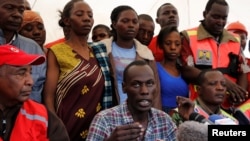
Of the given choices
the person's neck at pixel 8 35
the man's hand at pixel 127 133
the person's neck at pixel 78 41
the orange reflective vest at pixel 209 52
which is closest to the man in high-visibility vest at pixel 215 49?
the orange reflective vest at pixel 209 52

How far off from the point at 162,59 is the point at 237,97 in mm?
721

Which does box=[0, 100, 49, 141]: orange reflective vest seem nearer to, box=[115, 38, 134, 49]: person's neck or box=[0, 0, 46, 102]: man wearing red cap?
box=[0, 0, 46, 102]: man wearing red cap

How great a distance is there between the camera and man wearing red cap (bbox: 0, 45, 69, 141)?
257cm

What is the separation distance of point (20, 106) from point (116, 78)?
1.08 metres

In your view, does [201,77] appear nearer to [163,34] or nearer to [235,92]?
[235,92]

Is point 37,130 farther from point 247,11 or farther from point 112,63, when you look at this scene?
point 247,11

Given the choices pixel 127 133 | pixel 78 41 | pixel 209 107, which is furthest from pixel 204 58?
pixel 127 133

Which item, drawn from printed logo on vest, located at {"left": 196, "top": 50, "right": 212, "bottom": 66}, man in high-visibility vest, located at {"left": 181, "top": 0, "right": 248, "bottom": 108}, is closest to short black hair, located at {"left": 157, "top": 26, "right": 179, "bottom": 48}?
man in high-visibility vest, located at {"left": 181, "top": 0, "right": 248, "bottom": 108}

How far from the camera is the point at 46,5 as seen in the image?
6832 mm

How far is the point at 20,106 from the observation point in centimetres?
264

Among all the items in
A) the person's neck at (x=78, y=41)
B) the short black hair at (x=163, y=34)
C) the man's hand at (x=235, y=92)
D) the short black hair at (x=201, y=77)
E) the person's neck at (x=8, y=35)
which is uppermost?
the person's neck at (x=8, y=35)

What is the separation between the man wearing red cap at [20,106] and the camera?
2574mm

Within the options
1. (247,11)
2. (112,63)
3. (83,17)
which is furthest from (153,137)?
(247,11)

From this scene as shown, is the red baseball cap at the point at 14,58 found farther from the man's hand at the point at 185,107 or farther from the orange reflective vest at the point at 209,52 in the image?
Result: the orange reflective vest at the point at 209,52
